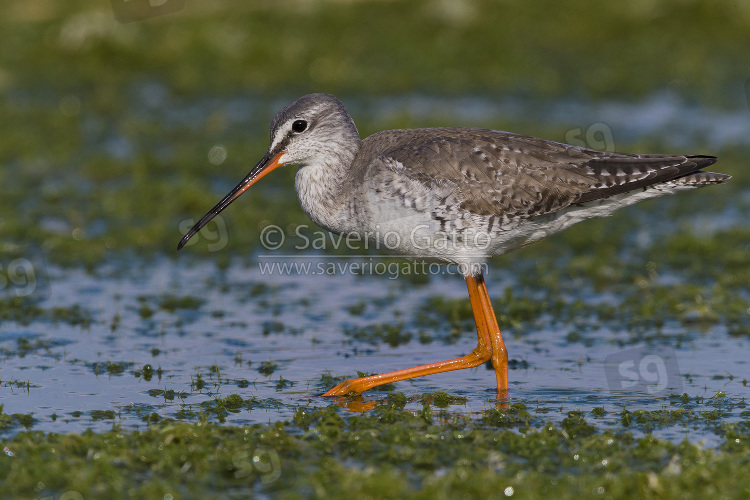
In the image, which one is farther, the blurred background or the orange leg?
the blurred background

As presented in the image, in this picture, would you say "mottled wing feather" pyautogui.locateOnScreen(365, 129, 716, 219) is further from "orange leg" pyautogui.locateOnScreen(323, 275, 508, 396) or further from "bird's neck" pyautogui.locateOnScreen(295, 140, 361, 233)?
"orange leg" pyautogui.locateOnScreen(323, 275, 508, 396)

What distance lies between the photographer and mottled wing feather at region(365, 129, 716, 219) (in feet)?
29.2

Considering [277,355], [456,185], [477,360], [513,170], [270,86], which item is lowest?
[477,360]

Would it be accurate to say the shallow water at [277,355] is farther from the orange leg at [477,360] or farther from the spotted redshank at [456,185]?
the spotted redshank at [456,185]

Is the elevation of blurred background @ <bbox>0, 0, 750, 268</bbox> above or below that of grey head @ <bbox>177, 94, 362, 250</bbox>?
above

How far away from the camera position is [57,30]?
2062 cm

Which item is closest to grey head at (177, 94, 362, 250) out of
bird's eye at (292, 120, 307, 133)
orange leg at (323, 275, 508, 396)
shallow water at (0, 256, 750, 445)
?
bird's eye at (292, 120, 307, 133)

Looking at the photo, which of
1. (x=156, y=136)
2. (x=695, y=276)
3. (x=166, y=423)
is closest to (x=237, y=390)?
(x=166, y=423)

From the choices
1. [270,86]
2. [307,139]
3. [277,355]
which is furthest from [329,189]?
[270,86]

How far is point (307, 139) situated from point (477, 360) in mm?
2464

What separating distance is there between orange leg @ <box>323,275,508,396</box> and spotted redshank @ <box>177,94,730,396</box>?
0.01 meters

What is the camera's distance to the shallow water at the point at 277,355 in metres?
8.50

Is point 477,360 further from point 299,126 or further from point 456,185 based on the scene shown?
point 299,126

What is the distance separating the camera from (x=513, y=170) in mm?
9094
